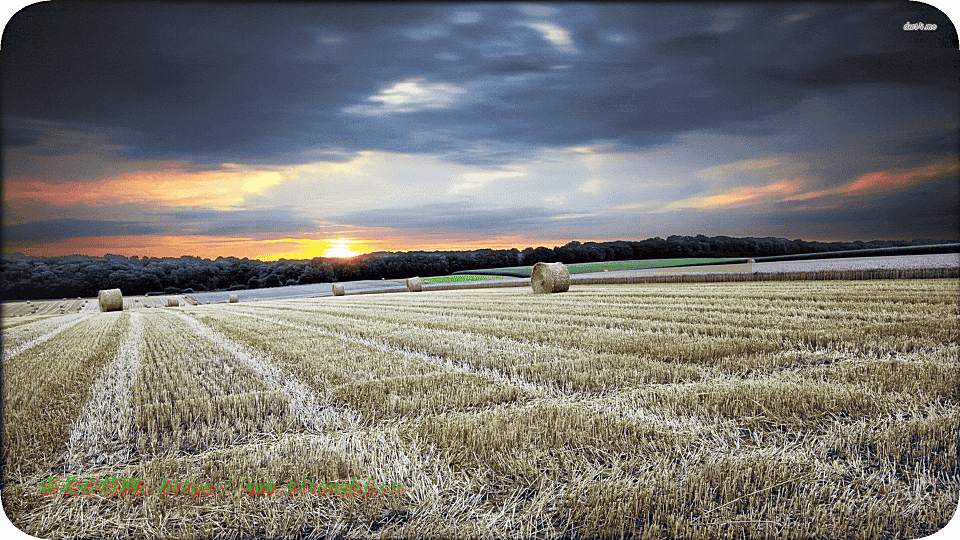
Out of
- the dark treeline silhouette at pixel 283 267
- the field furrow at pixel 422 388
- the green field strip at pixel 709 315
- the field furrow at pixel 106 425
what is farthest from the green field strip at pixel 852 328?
the field furrow at pixel 106 425

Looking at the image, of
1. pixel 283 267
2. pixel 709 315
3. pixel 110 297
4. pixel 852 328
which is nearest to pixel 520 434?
pixel 283 267

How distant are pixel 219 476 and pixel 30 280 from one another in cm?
217

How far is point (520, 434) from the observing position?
2.86 metres

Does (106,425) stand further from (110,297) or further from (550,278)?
(550,278)

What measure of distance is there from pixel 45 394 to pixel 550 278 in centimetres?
1320

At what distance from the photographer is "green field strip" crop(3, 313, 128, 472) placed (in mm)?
2738

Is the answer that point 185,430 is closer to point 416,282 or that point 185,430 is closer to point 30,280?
point 30,280

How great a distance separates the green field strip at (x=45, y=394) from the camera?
274cm

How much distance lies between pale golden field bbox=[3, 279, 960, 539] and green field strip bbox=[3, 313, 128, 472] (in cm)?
2

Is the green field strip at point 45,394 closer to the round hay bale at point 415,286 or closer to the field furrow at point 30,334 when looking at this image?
the field furrow at point 30,334

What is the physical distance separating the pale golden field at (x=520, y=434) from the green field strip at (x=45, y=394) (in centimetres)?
2

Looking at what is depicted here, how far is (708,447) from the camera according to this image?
2688 millimetres

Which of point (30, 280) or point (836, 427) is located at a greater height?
point (30, 280)

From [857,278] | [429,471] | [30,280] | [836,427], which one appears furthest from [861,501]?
[857,278]
